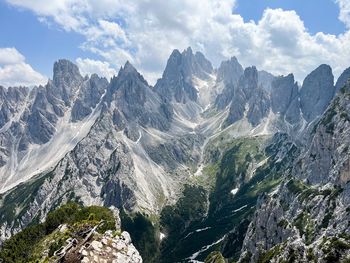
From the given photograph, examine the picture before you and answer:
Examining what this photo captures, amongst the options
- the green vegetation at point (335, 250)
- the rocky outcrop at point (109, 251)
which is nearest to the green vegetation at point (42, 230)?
the rocky outcrop at point (109, 251)

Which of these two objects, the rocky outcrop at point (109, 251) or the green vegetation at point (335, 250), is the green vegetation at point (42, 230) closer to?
the rocky outcrop at point (109, 251)

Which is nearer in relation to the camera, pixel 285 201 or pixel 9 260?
pixel 9 260

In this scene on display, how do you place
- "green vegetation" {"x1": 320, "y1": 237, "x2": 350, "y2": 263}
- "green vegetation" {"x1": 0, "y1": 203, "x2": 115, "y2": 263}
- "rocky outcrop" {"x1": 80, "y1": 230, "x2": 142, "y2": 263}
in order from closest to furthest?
1. "rocky outcrop" {"x1": 80, "y1": 230, "x2": 142, "y2": 263}
2. "green vegetation" {"x1": 320, "y1": 237, "x2": 350, "y2": 263}
3. "green vegetation" {"x1": 0, "y1": 203, "x2": 115, "y2": 263}

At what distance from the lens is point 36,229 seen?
11981cm

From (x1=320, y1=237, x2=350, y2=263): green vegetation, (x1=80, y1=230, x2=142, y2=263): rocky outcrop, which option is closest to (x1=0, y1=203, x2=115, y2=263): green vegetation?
(x1=80, y1=230, x2=142, y2=263): rocky outcrop

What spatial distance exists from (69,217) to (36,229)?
41.2 feet

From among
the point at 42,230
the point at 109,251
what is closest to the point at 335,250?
the point at 109,251

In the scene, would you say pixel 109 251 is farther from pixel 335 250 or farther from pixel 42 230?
pixel 42 230

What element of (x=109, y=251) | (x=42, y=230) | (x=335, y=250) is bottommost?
(x=335, y=250)

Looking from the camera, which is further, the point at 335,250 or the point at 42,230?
the point at 42,230

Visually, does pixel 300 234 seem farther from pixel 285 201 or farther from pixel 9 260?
pixel 9 260

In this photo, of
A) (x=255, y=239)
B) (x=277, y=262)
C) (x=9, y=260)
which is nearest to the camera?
Result: (x=277, y=262)

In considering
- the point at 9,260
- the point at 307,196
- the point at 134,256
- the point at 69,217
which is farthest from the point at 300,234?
the point at 134,256

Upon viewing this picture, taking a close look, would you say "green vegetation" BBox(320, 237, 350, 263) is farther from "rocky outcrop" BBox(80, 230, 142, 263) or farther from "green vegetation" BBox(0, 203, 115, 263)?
"green vegetation" BBox(0, 203, 115, 263)
